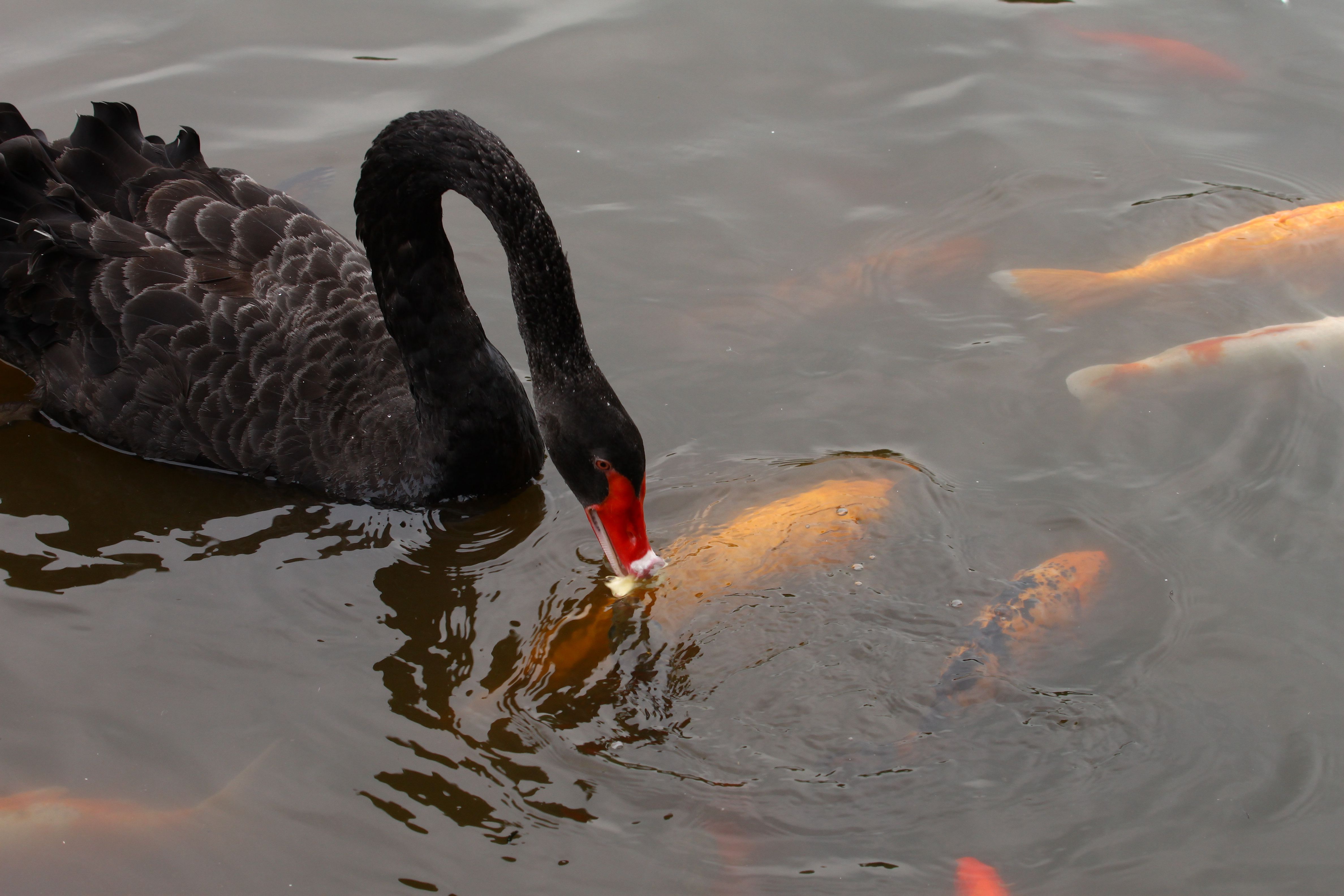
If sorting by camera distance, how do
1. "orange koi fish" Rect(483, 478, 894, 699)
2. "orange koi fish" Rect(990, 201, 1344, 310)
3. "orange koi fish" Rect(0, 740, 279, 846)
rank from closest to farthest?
"orange koi fish" Rect(0, 740, 279, 846), "orange koi fish" Rect(483, 478, 894, 699), "orange koi fish" Rect(990, 201, 1344, 310)

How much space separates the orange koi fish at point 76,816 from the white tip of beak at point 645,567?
1.34 meters

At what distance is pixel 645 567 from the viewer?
148 inches

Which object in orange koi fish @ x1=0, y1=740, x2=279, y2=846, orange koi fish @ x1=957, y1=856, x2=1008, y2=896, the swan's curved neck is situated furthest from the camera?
the swan's curved neck

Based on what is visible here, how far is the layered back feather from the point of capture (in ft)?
14.8

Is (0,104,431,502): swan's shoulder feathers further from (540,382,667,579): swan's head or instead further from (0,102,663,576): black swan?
(540,382,667,579): swan's head

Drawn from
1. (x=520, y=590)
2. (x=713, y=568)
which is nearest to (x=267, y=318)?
(x=520, y=590)

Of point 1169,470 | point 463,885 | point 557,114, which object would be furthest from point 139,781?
point 557,114

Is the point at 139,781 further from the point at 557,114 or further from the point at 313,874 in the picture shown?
the point at 557,114

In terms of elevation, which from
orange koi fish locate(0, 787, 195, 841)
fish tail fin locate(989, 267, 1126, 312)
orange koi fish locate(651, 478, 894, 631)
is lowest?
orange koi fish locate(0, 787, 195, 841)

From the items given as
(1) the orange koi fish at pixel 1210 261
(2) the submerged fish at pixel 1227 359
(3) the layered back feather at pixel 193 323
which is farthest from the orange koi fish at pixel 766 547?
(1) the orange koi fish at pixel 1210 261

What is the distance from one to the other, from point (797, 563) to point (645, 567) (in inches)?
21.1

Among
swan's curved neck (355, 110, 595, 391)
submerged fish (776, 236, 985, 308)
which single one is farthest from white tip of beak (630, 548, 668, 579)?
submerged fish (776, 236, 985, 308)

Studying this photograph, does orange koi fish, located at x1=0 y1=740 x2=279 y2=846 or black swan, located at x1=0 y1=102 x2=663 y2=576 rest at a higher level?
black swan, located at x1=0 y1=102 x2=663 y2=576

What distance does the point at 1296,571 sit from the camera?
159 inches
